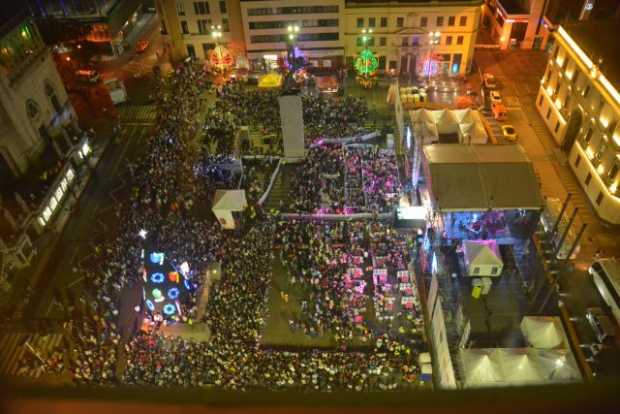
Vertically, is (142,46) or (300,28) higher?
(300,28)

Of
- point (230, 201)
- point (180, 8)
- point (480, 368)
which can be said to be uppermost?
point (180, 8)

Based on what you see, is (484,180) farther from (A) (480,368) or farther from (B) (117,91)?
(B) (117,91)

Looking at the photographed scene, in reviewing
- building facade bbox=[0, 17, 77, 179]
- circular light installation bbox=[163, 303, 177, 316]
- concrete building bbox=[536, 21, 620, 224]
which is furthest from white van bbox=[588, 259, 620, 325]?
building facade bbox=[0, 17, 77, 179]

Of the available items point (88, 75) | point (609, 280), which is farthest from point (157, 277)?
point (88, 75)

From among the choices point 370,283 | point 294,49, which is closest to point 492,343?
point 370,283

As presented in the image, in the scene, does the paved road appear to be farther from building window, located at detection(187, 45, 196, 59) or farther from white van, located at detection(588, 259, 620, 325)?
building window, located at detection(187, 45, 196, 59)

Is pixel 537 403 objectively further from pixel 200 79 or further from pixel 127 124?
pixel 200 79

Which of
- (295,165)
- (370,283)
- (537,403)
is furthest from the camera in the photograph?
(295,165)
